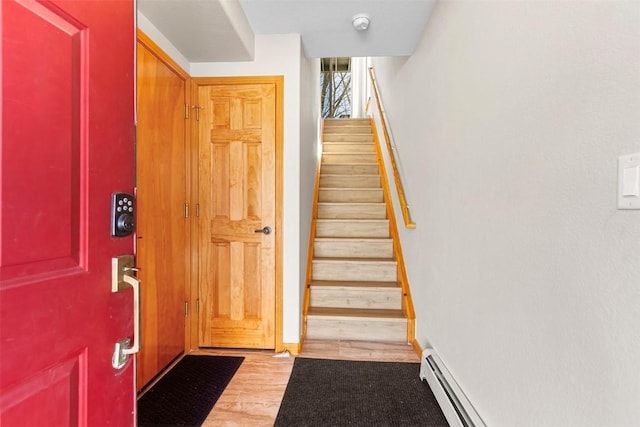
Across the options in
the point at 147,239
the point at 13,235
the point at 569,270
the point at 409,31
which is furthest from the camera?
the point at 409,31

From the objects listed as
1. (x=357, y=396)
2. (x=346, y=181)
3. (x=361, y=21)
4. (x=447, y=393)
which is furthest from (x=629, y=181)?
(x=346, y=181)

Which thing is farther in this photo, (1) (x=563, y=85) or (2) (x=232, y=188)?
(2) (x=232, y=188)

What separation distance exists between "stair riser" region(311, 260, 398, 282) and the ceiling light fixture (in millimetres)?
1926

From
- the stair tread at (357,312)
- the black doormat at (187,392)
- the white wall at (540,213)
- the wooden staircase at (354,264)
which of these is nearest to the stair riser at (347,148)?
the wooden staircase at (354,264)

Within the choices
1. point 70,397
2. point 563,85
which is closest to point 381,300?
point 563,85

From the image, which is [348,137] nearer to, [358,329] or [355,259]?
[355,259]

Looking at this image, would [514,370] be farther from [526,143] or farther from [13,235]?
[13,235]

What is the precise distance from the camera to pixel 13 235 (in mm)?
496

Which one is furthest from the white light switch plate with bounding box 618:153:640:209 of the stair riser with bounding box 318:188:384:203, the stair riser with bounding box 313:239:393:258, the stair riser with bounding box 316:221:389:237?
the stair riser with bounding box 318:188:384:203

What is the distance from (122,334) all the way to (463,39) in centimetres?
191

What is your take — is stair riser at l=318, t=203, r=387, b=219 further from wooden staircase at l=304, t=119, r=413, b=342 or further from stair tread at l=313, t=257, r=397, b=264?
stair tread at l=313, t=257, r=397, b=264

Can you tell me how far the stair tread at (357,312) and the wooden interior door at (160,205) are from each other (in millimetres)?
1060

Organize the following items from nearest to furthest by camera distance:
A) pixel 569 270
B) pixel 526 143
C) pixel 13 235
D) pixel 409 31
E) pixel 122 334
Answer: pixel 13 235 → pixel 122 334 → pixel 569 270 → pixel 526 143 → pixel 409 31

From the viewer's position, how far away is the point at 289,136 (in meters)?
2.34
